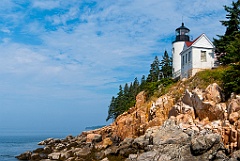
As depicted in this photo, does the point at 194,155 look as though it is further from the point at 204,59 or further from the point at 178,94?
the point at 204,59

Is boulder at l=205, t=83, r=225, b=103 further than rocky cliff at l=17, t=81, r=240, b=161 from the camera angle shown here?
Yes

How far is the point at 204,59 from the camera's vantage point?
33812 millimetres

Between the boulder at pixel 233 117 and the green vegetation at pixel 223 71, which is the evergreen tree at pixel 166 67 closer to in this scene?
the green vegetation at pixel 223 71

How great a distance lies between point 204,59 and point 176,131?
14.9 meters

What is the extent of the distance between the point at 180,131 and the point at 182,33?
21309mm

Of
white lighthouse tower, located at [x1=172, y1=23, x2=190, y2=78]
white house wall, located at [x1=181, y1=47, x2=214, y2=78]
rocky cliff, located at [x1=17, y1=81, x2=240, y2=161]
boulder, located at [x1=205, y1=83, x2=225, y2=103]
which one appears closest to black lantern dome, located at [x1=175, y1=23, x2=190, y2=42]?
white lighthouse tower, located at [x1=172, y1=23, x2=190, y2=78]

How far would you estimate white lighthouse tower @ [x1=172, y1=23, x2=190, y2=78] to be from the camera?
1515 inches

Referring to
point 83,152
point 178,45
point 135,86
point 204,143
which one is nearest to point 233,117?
point 204,143

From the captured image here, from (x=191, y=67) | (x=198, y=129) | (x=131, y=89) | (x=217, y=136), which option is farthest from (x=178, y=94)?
(x=131, y=89)

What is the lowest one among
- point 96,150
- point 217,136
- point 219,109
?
point 96,150

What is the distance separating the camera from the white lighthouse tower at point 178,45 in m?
38.5

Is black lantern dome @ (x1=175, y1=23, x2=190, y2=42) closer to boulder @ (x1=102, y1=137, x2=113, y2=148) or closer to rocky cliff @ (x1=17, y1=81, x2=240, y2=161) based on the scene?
rocky cliff @ (x1=17, y1=81, x2=240, y2=161)

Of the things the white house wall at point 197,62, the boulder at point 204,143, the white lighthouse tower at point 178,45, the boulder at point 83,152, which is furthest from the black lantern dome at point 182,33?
the boulder at point 204,143

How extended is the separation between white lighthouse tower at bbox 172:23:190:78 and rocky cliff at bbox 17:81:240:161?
25.2 ft
